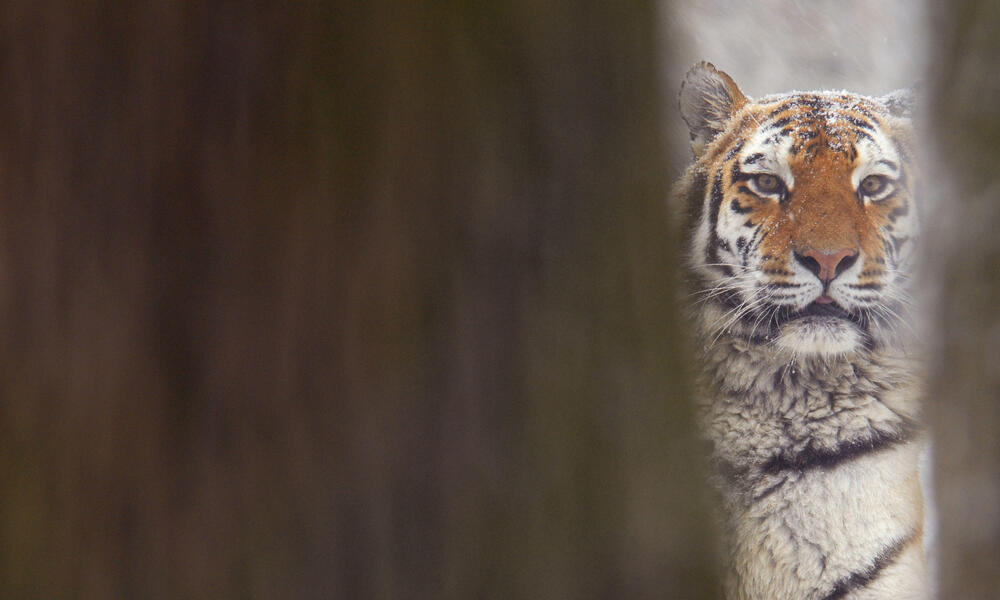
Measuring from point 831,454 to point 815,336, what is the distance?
0.08 meters

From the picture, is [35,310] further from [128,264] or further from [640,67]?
[640,67]

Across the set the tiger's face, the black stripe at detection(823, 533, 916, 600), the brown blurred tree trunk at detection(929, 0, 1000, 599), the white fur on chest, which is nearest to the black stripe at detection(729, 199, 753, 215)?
the tiger's face

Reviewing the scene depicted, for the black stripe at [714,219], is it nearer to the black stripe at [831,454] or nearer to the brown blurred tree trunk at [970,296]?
the black stripe at [831,454]

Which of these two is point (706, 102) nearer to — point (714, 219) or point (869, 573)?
point (714, 219)

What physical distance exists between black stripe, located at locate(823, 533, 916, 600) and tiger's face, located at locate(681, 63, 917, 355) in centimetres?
14

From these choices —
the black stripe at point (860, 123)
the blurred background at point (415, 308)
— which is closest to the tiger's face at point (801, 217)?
the black stripe at point (860, 123)

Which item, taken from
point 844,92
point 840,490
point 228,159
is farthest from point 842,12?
point 228,159

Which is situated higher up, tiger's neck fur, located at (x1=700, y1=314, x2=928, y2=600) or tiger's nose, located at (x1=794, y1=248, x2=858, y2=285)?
tiger's nose, located at (x1=794, y1=248, x2=858, y2=285)

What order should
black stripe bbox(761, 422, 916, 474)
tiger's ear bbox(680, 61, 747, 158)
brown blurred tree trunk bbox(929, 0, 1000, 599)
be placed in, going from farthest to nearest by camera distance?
black stripe bbox(761, 422, 916, 474), tiger's ear bbox(680, 61, 747, 158), brown blurred tree trunk bbox(929, 0, 1000, 599)

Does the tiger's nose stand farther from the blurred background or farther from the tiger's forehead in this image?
the blurred background

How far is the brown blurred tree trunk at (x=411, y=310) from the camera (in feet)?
0.88

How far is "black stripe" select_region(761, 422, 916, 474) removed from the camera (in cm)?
57

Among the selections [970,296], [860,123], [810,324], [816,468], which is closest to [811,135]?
[860,123]

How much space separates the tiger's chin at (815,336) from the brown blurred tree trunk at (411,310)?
0.32 meters
